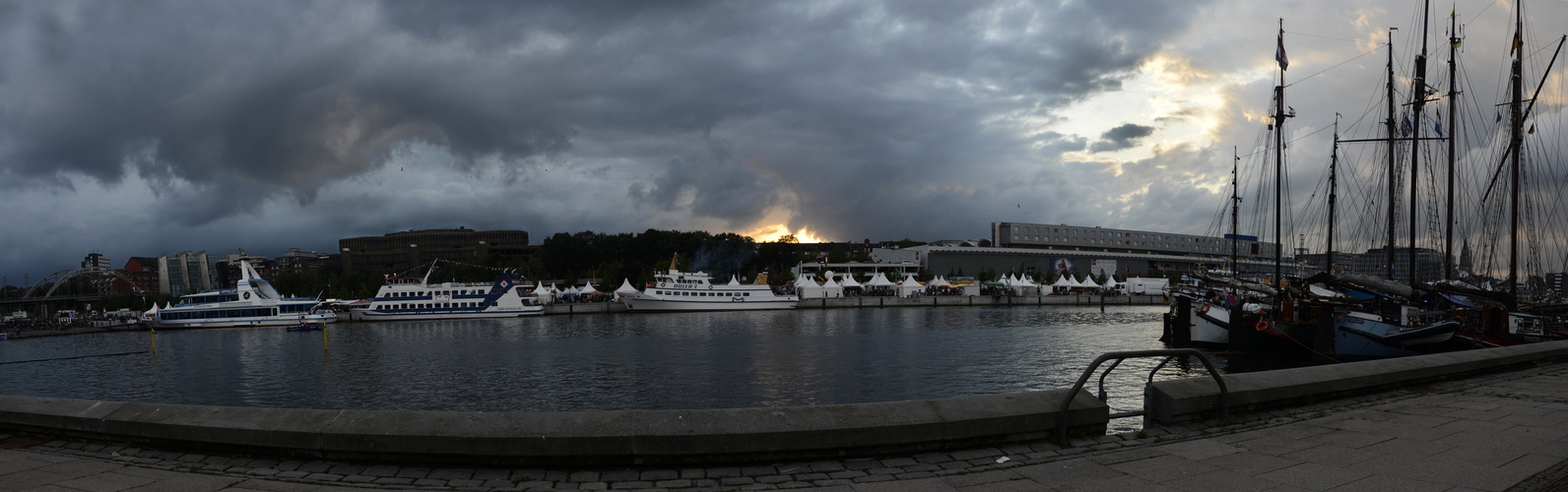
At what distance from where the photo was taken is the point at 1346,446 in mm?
7246

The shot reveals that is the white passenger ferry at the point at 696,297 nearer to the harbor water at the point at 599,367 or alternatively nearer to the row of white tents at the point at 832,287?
the row of white tents at the point at 832,287

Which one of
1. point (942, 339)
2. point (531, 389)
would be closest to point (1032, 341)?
point (942, 339)

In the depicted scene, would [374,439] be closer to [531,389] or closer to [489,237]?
[531,389]

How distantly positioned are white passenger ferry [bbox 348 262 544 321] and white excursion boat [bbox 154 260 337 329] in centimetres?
554

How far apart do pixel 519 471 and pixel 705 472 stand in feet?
5.35

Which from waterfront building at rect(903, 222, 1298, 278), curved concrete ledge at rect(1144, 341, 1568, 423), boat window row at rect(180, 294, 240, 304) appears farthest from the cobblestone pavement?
waterfront building at rect(903, 222, 1298, 278)

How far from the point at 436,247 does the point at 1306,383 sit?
629 ft

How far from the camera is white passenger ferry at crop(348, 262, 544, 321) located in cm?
7888

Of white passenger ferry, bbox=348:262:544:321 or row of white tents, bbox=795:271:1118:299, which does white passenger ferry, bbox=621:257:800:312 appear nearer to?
row of white tents, bbox=795:271:1118:299

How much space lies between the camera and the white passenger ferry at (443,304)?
259 ft

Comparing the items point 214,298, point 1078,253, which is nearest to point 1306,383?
point 214,298

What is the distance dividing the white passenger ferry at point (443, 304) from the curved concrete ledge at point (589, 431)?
7685 cm

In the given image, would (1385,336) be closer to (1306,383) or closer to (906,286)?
(1306,383)

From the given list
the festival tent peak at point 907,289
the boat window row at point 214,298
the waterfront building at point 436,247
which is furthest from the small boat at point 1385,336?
the waterfront building at point 436,247
